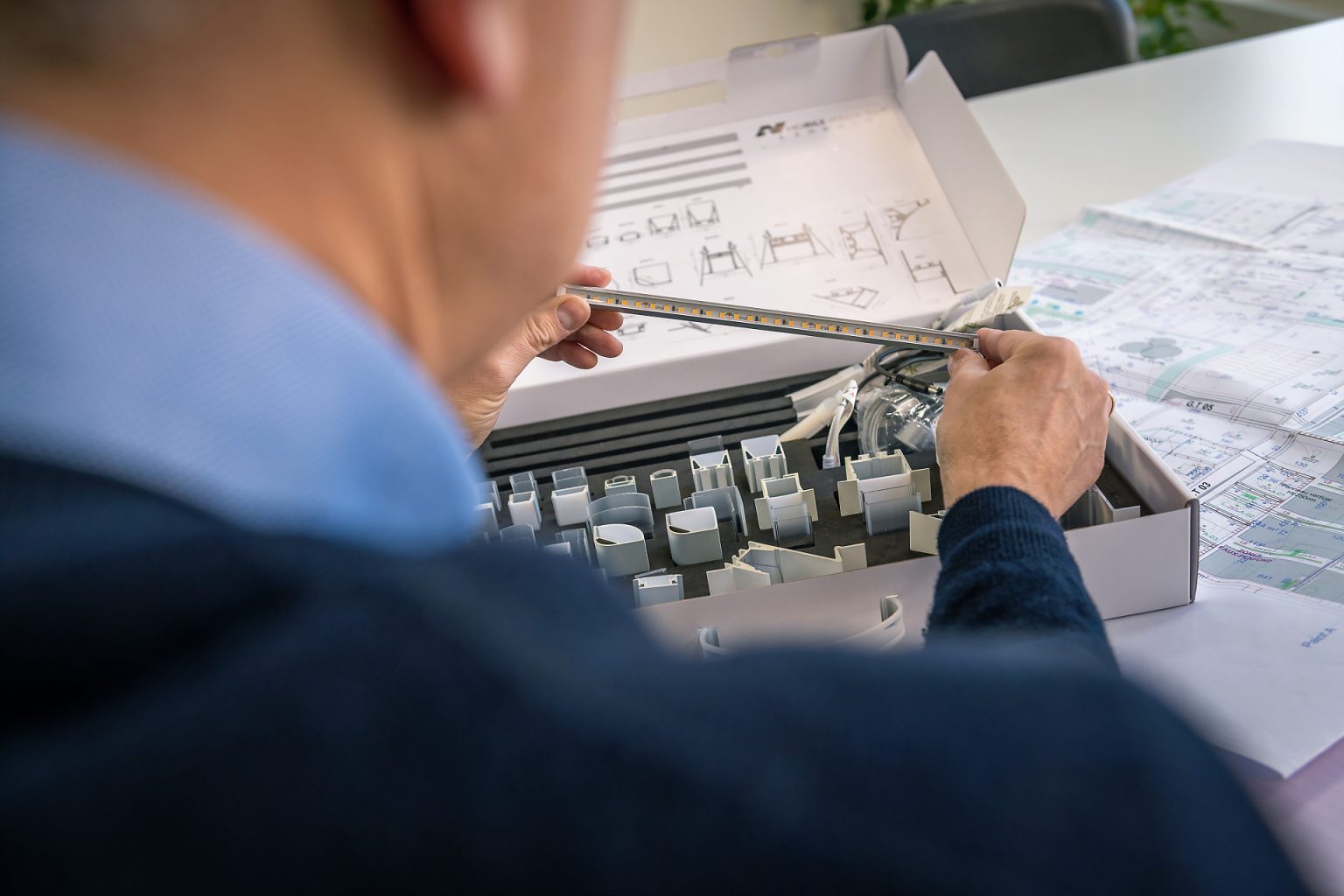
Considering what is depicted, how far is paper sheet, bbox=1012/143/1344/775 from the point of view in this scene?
0.82 meters

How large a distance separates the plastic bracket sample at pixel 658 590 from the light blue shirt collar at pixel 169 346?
567 mm

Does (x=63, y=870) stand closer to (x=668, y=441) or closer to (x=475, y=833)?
(x=475, y=833)

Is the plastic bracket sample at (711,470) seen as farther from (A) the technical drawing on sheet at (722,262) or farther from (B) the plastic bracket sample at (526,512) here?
(A) the technical drawing on sheet at (722,262)

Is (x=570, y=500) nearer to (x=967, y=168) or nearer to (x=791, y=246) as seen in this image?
(x=791, y=246)

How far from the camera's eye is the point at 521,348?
1.14 meters

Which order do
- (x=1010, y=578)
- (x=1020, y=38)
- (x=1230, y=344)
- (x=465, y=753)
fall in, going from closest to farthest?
(x=465, y=753), (x=1010, y=578), (x=1230, y=344), (x=1020, y=38)

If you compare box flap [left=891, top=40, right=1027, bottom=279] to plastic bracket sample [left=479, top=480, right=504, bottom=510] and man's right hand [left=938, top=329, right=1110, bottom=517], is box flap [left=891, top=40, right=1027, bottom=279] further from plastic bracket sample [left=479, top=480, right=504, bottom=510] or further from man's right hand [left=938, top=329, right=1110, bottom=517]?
plastic bracket sample [left=479, top=480, right=504, bottom=510]

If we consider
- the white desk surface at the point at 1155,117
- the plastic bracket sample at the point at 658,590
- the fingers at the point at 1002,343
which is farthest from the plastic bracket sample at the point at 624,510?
the white desk surface at the point at 1155,117

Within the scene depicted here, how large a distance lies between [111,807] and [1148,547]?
0.79 meters

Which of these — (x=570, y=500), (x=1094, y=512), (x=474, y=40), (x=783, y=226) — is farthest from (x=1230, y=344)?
(x=474, y=40)

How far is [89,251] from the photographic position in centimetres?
31

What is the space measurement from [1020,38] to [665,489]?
1681mm

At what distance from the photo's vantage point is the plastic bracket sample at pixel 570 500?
3.44ft

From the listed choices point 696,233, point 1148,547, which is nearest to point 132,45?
point 1148,547
